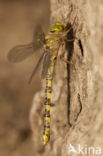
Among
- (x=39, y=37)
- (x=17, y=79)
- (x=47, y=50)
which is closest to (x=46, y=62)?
(x=47, y=50)

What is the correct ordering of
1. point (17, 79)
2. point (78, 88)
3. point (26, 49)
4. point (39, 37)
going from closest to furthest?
point (78, 88) < point (39, 37) < point (26, 49) < point (17, 79)

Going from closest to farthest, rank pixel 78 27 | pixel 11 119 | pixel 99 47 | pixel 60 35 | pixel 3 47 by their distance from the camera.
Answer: pixel 99 47, pixel 78 27, pixel 60 35, pixel 11 119, pixel 3 47

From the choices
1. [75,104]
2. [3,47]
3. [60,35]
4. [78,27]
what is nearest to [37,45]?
[60,35]

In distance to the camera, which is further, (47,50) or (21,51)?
(21,51)

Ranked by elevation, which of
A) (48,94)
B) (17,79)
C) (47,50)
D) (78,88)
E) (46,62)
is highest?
(47,50)

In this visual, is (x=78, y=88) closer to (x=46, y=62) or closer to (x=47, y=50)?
(x=46, y=62)

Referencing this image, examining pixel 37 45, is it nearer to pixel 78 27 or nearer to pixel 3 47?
pixel 78 27
